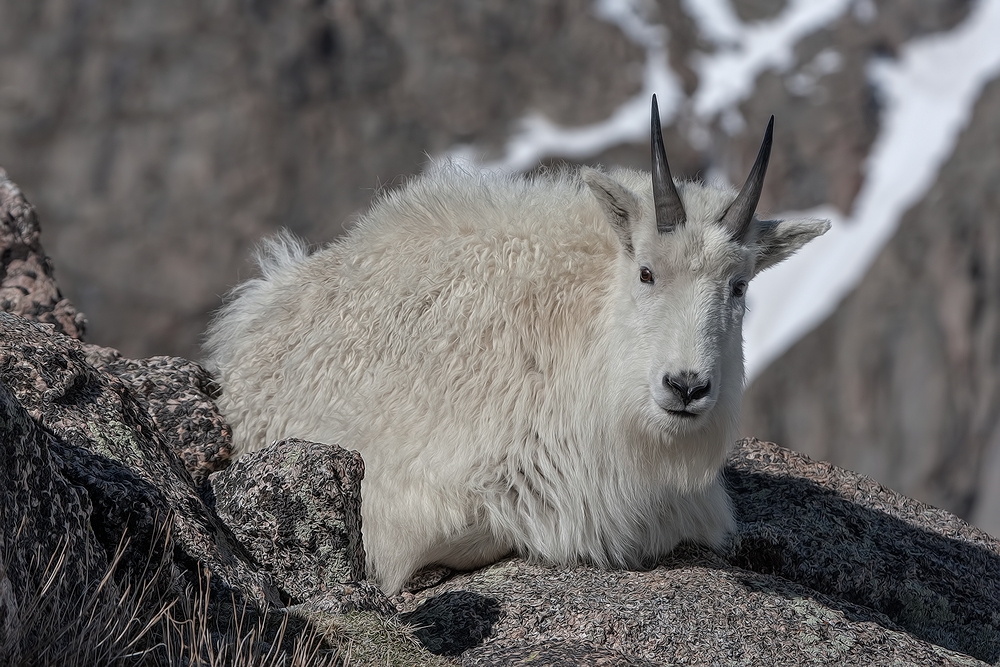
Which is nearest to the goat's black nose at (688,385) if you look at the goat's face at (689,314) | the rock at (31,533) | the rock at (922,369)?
the goat's face at (689,314)

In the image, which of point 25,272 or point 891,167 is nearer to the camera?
point 25,272

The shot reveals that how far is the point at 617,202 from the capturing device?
5.67m

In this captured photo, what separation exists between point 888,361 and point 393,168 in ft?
63.8

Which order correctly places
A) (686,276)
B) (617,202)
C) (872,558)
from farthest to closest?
(872,558)
(617,202)
(686,276)

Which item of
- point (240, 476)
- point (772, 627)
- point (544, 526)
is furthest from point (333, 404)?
point (772, 627)

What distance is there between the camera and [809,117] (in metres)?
45.6

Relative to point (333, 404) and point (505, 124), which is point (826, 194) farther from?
point (333, 404)

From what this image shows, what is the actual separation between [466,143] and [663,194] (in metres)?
39.6

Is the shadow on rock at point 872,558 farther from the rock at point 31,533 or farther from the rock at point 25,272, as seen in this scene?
the rock at point 25,272

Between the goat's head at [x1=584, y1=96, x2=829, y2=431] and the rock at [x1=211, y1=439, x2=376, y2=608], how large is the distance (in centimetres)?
150

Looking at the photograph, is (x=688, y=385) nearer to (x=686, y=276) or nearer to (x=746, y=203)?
(x=686, y=276)

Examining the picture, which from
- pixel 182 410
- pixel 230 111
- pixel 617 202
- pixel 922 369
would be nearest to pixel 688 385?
pixel 617 202

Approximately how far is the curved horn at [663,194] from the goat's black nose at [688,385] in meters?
0.80

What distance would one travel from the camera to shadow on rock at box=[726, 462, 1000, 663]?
20.7 ft
